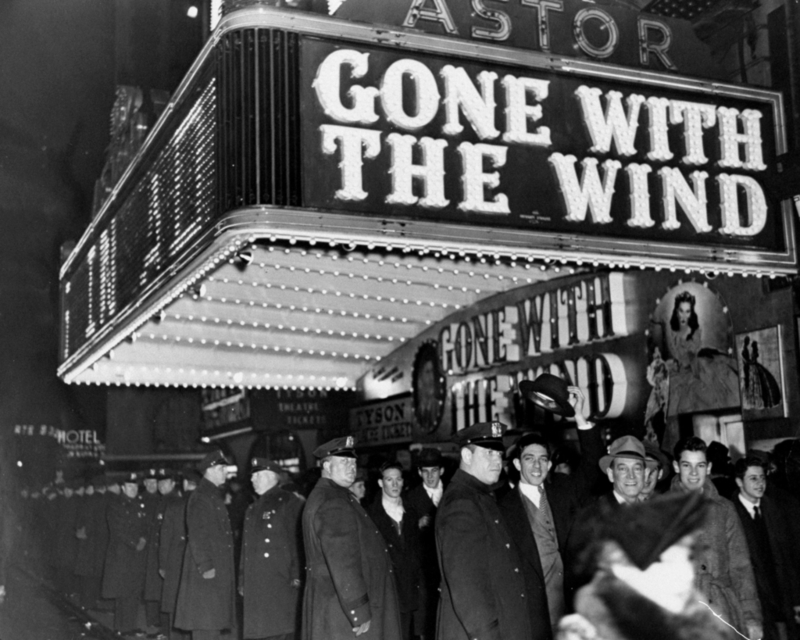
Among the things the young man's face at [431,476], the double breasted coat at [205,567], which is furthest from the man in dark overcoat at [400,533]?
the double breasted coat at [205,567]

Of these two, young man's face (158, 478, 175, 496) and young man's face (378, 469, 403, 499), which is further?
young man's face (158, 478, 175, 496)

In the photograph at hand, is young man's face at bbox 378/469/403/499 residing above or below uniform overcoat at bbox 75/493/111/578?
above

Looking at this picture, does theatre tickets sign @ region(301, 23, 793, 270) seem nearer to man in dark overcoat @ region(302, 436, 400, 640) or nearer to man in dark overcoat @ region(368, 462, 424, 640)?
man in dark overcoat @ region(302, 436, 400, 640)

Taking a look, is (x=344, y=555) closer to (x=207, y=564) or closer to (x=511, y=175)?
(x=511, y=175)

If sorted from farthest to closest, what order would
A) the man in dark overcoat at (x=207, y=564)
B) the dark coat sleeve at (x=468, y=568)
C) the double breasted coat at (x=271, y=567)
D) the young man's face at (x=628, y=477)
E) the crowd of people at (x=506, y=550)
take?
the man in dark overcoat at (x=207, y=564), the double breasted coat at (x=271, y=567), the young man's face at (x=628, y=477), the dark coat sleeve at (x=468, y=568), the crowd of people at (x=506, y=550)

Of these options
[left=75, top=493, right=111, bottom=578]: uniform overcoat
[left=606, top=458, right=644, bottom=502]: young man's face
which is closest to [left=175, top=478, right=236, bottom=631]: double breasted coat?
[left=606, top=458, right=644, bottom=502]: young man's face

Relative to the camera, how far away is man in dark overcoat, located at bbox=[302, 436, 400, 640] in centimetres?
613

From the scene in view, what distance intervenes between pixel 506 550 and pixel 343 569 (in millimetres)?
1094

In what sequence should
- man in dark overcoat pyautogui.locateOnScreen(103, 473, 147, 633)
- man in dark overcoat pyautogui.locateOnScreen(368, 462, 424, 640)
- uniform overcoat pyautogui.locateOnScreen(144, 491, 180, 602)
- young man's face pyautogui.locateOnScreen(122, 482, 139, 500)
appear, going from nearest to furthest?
man in dark overcoat pyautogui.locateOnScreen(368, 462, 424, 640) → uniform overcoat pyautogui.locateOnScreen(144, 491, 180, 602) → man in dark overcoat pyautogui.locateOnScreen(103, 473, 147, 633) → young man's face pyautogui.locateOnScreen(122, 482, 139, 500)

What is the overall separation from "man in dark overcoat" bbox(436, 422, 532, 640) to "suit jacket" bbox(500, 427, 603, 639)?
0.45m

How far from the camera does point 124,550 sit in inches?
521

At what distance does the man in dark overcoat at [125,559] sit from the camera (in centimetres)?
1291

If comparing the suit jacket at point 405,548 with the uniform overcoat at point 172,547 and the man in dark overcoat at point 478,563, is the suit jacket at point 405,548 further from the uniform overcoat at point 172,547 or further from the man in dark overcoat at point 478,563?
the uniform overcoat at point 172,547

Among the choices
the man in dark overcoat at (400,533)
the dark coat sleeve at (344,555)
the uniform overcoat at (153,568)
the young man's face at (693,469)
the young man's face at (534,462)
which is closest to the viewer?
the dark coat sleeve at (344,555)
